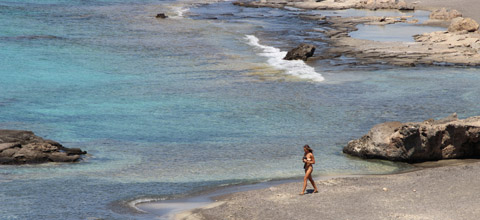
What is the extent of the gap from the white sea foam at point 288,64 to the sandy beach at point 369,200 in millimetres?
18519

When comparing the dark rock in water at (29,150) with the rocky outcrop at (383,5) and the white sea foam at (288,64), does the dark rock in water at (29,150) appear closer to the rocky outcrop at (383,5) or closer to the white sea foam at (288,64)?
the white sea foam at (288,64)

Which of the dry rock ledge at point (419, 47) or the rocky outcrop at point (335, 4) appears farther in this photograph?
the rocky outcrop at point (335, 4)

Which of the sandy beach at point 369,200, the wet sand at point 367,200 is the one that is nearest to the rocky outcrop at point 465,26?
the sandy beach at point 369,200

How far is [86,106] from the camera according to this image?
3095 cm

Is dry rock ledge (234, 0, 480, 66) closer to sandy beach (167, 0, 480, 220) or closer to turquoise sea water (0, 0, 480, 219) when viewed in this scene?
turquoise sea water (0, 0, 480, 219)

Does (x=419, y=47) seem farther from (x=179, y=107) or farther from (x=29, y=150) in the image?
(x=29, y=150)

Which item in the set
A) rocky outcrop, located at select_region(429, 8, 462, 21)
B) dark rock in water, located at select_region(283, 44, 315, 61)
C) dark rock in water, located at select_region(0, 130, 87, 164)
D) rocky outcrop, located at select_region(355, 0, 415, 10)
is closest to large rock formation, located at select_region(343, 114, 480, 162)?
dark rock in water, located at select_region(0, 130, 87, 164)

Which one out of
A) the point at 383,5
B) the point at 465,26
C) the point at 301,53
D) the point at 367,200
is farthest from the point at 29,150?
the point at 383,5

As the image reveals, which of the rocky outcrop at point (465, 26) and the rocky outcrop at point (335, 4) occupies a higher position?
the rocky outcrop at point (335, 4)

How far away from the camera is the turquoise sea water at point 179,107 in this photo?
19.5 metres

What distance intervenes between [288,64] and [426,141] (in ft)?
68.0

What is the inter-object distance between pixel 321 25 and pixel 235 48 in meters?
15.7

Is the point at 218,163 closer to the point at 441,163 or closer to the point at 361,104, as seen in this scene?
the point at 441,163

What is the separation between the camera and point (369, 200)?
650 inches
